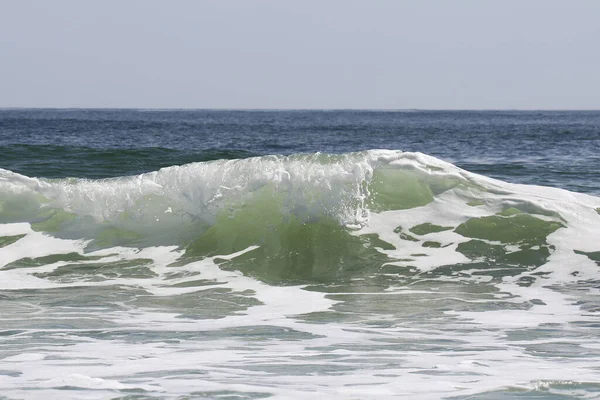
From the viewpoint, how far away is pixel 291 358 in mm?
6047

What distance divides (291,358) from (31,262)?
18.6ft

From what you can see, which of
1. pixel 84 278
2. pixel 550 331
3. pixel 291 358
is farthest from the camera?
pixel 84 278

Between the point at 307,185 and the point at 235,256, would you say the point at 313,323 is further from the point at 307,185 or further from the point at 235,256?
the point at 307,185

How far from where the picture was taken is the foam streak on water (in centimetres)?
552

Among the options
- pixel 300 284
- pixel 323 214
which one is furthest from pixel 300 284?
pixel 323 214

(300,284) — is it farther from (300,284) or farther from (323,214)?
(323,214)

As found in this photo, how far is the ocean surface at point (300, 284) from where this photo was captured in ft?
18.0

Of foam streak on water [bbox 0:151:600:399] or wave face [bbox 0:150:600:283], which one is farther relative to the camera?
wave face [bbox 0:150:600:283]

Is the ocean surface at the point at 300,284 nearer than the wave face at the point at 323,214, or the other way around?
the ocean surface at the point at 300,284

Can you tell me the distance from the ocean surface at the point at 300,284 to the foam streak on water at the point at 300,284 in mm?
26

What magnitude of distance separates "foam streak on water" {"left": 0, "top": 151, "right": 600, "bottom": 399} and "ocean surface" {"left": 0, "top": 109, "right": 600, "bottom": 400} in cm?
3

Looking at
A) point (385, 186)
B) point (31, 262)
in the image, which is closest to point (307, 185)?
point (385, 186)

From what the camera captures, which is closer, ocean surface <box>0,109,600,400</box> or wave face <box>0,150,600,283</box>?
ocean surface <box>0,109,600,400</box>

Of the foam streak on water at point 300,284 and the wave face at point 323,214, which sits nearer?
the foam streak on water at point 300,284
